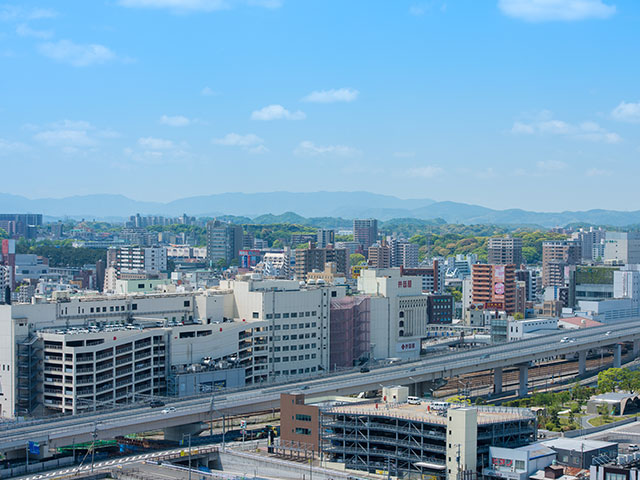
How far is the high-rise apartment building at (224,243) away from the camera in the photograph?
151125mm

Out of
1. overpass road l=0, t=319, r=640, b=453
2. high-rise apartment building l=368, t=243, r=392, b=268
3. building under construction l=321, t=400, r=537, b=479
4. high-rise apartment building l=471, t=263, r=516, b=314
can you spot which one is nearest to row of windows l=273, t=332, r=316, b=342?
overpass road l=0, t=319, r=640, b=453

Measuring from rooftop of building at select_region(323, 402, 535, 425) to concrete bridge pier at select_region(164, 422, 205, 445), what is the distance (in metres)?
7.21

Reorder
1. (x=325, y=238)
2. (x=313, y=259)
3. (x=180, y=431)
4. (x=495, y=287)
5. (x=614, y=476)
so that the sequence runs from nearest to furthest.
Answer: (x=614, y=476)
(x=180, y=431)
(x=495, y=287)
(x=313, y=259)
(x=325, y=238)

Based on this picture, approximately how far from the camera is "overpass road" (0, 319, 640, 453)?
116 ft

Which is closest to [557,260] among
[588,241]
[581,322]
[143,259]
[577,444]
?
[588,241]

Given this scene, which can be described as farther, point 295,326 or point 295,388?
point 295,326

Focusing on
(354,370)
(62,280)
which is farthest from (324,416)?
(62,280)

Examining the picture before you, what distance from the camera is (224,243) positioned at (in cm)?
15238

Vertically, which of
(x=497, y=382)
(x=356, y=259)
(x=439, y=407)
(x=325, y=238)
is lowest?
(x=497, y=382)

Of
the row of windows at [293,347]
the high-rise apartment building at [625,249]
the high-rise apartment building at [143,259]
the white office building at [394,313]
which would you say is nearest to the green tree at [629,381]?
the white office building at [394,313]

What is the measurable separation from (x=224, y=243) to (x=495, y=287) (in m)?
70.8

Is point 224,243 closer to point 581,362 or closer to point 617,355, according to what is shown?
point 617,355

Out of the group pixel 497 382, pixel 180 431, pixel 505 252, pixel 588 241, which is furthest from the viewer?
pixel 588 241

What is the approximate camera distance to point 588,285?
8888cm
